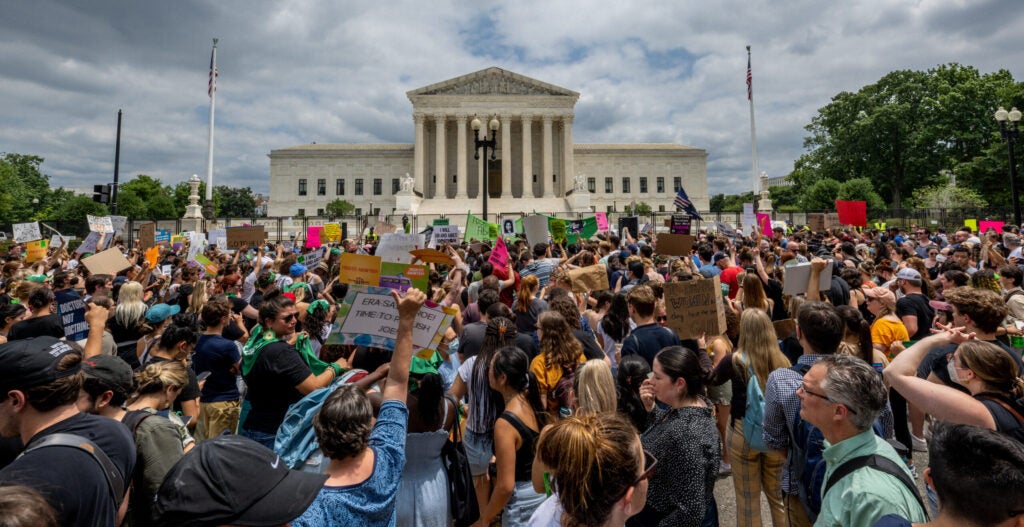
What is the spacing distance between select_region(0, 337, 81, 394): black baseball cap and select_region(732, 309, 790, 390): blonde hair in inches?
161

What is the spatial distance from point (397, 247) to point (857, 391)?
211 inches

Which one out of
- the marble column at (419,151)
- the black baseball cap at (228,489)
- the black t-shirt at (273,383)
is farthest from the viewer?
the marble column at (419,151)

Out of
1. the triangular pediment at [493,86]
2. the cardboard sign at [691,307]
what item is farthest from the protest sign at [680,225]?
the triangular pediment at [493,86]

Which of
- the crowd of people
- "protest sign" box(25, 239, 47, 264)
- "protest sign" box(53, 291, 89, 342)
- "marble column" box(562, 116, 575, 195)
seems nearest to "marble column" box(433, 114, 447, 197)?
"marble column" box(562, 116, 575, 195)

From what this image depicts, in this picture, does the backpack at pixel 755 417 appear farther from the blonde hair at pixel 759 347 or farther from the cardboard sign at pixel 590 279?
the cardboard sign at pixel 590 279

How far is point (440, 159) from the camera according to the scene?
195 feet

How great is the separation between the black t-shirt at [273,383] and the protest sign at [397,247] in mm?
2626

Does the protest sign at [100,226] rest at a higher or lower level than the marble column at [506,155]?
lower

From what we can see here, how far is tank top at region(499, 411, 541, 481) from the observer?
9.91 feet

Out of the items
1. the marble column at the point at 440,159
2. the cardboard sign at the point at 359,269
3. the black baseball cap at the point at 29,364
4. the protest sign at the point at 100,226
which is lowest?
the black baseball cap at the point at 29,364

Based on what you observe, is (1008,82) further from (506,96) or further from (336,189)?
(336,189)

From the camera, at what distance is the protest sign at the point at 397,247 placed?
647 cm

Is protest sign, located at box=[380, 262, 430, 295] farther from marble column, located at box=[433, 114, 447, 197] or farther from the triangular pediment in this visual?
the triangular pediment

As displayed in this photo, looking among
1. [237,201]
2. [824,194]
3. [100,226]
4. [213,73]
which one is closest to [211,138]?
[213,73]
